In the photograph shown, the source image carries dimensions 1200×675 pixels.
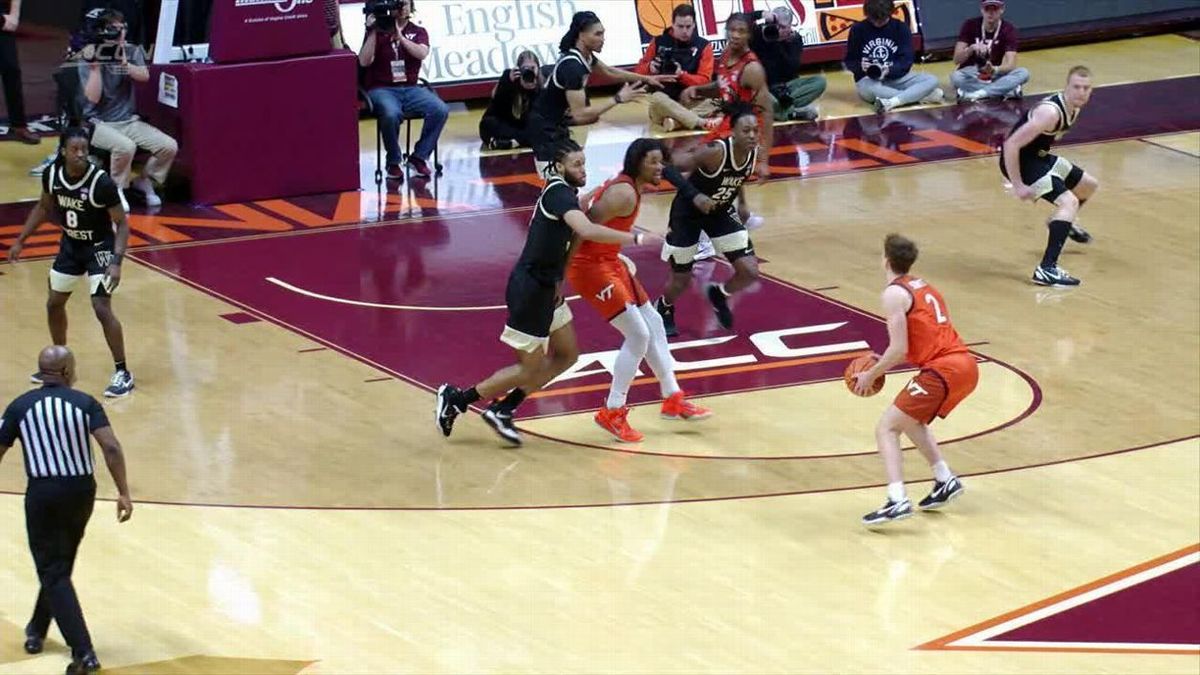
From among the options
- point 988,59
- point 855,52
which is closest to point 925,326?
point 855,52

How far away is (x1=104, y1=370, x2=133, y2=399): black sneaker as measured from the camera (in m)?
12.3

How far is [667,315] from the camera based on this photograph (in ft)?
45.3

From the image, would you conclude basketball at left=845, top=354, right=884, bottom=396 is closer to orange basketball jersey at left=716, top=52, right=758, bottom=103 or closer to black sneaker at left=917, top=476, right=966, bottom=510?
black sneaker at left=917, top=476, right=966, bottom=510

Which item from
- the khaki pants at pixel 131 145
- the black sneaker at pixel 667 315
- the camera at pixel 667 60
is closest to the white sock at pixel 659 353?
the black sneaker at pixel 667 315

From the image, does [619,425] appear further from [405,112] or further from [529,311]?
[405,112]

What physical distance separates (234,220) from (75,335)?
309 centimetres

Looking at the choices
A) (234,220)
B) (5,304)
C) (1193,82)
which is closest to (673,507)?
(5,304)

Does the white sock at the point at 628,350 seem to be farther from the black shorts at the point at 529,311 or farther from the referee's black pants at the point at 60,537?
the referee's black pants at the point at 60,537

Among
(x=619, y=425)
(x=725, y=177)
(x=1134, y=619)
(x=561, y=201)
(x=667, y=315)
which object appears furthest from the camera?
(x=667, y=315)

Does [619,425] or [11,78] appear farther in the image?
[11,78]

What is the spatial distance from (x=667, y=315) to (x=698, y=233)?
605 mm

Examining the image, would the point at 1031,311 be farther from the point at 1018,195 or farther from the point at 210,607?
the point at 210,607

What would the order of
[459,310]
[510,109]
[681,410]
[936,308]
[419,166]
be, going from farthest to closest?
[510,109], [419,166], [459,310], [681,410], [936,308]

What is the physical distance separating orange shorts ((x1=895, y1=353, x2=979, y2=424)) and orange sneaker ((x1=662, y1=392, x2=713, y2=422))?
1.88m
